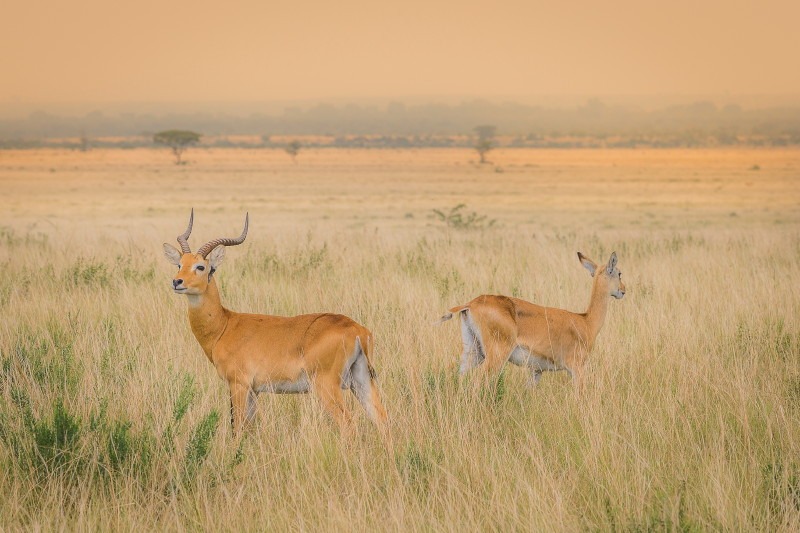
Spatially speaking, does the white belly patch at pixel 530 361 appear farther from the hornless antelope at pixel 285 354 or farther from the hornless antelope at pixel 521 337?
the hornless antelope at pixel 285 354

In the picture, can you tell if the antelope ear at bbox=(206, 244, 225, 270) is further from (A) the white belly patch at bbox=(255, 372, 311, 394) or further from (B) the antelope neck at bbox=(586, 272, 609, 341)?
(B) the antelope neck at bbox=(586, 272, 609, 341)

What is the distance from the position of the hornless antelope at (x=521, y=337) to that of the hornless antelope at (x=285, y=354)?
1.13 metres

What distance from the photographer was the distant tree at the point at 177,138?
9119 centimetres

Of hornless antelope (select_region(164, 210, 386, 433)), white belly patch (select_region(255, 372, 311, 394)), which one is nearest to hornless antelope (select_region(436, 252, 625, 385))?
hornless antelope (select_region(164, 210, 386, 433))

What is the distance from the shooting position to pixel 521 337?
6.51 meters

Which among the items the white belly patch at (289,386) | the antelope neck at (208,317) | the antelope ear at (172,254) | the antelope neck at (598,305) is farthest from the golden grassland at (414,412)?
the antelope ear at (172,254)

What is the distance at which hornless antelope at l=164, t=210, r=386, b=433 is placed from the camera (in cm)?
526

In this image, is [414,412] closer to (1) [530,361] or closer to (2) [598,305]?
(1) [530,361]

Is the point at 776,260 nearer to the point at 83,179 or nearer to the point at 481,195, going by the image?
the point at 481,195

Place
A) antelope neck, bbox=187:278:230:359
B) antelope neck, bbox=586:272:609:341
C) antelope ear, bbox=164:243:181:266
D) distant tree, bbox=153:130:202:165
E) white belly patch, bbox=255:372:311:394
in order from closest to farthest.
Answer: white belly patch, bbox=255:372:311:394, antelope neck, bbox=187:278:230:359, antelope ear, bbox=164:243:181:266, antelope neck, bbox=586:272:609:341, distant tree, bbox=153:130:202:165

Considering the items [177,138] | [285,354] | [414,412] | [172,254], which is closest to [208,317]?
[172,254]

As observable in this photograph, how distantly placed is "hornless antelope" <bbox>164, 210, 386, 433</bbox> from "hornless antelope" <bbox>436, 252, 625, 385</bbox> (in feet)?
Answer: 3.71

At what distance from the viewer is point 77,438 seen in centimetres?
490

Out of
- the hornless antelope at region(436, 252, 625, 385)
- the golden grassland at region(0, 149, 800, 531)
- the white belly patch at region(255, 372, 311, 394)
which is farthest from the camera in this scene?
the hornless antelope at region(436, 252, 625, 385)
